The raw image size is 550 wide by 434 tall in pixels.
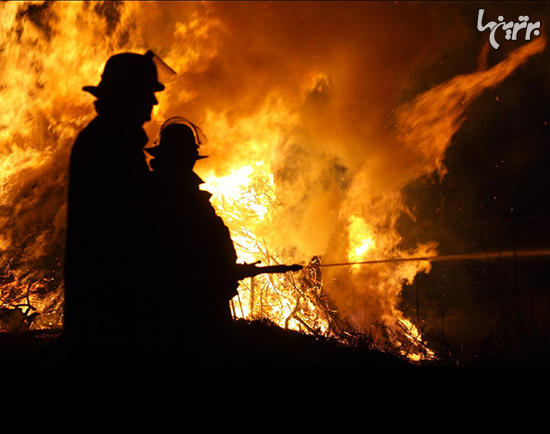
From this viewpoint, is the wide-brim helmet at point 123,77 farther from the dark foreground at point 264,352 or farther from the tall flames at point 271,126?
the tall flames at point 271,126

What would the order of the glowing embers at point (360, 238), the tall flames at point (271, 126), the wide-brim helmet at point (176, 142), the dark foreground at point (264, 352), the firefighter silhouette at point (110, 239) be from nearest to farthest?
the firefighter silhouette at point (110, 239)
the dark foreground at point (264, 352)
the wide-brim helmet at point (176, 142)
the tall flames at point (271, 126)
the glowing embers at point (360, 238)

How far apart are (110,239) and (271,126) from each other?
3.91m

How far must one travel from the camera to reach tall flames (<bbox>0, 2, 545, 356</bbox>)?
16.2 ft

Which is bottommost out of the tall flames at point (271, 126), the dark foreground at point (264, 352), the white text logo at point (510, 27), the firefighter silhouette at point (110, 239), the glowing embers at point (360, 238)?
the dark foreground at point (264, 352)

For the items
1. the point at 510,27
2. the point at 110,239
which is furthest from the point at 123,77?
the point at 510,27

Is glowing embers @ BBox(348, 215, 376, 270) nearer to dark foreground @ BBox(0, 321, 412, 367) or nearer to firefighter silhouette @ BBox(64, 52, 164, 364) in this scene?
dark foreground @ BBox(0, 321, 412, 367)

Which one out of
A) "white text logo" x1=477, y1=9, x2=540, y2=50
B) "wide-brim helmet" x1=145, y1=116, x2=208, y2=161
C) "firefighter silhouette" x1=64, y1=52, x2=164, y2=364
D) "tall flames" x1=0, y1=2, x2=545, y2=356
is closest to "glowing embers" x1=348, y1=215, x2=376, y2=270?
"tall flames" x1=0, y1=2, x2=545, y2=356

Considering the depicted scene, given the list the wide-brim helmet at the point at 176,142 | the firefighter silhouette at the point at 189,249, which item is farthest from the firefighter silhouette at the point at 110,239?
the wide-brim helmet at the point at 176,142

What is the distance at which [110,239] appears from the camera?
230 cm

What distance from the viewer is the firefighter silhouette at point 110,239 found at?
2.21m

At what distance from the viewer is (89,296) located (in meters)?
2.22

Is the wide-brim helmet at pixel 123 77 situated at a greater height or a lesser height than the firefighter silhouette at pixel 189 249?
greater

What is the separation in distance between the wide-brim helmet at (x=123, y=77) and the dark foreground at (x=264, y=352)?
1886 mm

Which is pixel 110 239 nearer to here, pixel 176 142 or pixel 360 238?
pixel 176 142
